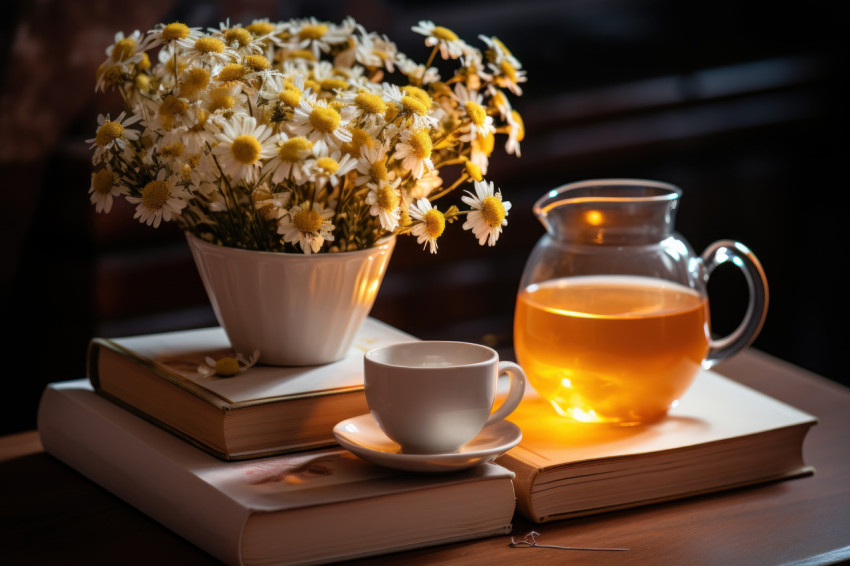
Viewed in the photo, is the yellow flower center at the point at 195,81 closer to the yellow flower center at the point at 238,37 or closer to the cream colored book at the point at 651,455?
the yellow flower center at the point at 238,37

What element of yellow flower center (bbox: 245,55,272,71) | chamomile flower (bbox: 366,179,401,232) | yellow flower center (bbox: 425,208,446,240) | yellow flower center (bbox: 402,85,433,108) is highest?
yellow flower center (bbox: 245,55,272,71)

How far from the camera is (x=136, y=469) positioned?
795mm

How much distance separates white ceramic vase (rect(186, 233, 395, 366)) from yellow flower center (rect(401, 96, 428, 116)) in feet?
0.45

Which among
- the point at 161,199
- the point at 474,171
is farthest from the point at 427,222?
the point at 161,199

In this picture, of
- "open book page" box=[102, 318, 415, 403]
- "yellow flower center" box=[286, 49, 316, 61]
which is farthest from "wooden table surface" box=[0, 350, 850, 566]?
"yellow flower center" box=[286, 49, 316, 61]

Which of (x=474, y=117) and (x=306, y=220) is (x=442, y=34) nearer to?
(x=474, y=117)

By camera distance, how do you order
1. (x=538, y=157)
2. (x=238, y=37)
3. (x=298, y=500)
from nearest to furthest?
(x=298, y=500)
(x=238, y=37)
(x=538, y=157)

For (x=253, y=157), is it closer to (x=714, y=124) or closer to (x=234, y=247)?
(x=234, y=247)

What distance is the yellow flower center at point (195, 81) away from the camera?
0.75 m

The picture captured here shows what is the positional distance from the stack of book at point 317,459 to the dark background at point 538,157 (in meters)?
0.47

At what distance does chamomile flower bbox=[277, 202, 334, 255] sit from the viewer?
0.74m

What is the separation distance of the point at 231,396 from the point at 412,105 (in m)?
0.28

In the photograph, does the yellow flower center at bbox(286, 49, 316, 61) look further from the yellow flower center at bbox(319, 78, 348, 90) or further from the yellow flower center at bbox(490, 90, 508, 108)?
the yellow flower center at bbox(490, 90, 508, 108)

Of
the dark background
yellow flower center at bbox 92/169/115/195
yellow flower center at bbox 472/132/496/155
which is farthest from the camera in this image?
the dark background
